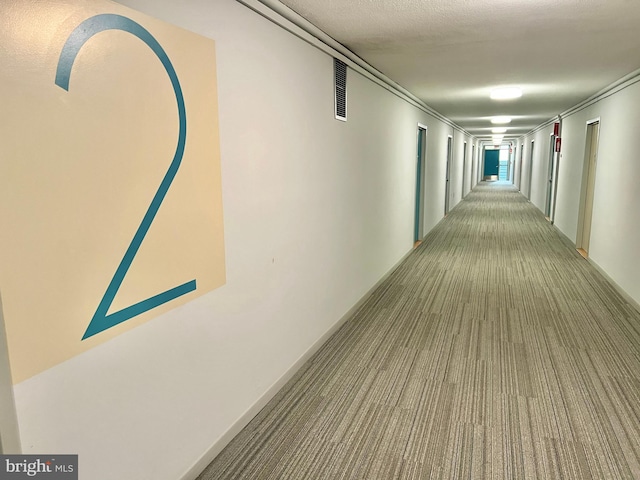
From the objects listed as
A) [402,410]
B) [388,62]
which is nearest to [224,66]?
[402,410]

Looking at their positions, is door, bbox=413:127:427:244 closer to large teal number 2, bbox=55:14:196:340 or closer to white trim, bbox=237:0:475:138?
white trim, bbox=237:0:475:138

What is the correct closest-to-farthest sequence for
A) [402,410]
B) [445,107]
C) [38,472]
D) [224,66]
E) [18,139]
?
[18,139]
[38,472]
[224,66]
[402,410]
[445,107]

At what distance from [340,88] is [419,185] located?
175 inches

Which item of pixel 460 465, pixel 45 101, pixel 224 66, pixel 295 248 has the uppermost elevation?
pixel 224 66

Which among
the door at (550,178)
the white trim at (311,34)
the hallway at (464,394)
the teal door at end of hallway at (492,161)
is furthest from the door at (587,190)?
the teal door at end of hallway at (492,161)

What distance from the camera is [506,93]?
19.1 feet

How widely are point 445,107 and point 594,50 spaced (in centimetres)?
427

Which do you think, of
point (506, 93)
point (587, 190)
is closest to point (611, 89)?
point (506, 93)

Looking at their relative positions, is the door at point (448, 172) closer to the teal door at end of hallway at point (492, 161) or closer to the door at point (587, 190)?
the door at point (587, 190)

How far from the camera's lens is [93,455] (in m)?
1.53

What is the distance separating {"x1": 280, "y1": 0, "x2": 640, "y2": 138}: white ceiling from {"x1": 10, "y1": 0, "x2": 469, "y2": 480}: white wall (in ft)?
1.25

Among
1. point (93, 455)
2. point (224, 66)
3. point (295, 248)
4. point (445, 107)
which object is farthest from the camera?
point (445, 107)

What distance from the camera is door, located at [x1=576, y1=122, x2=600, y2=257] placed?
6.76 m

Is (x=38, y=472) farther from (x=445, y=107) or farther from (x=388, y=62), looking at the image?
(x=445, y=107)
